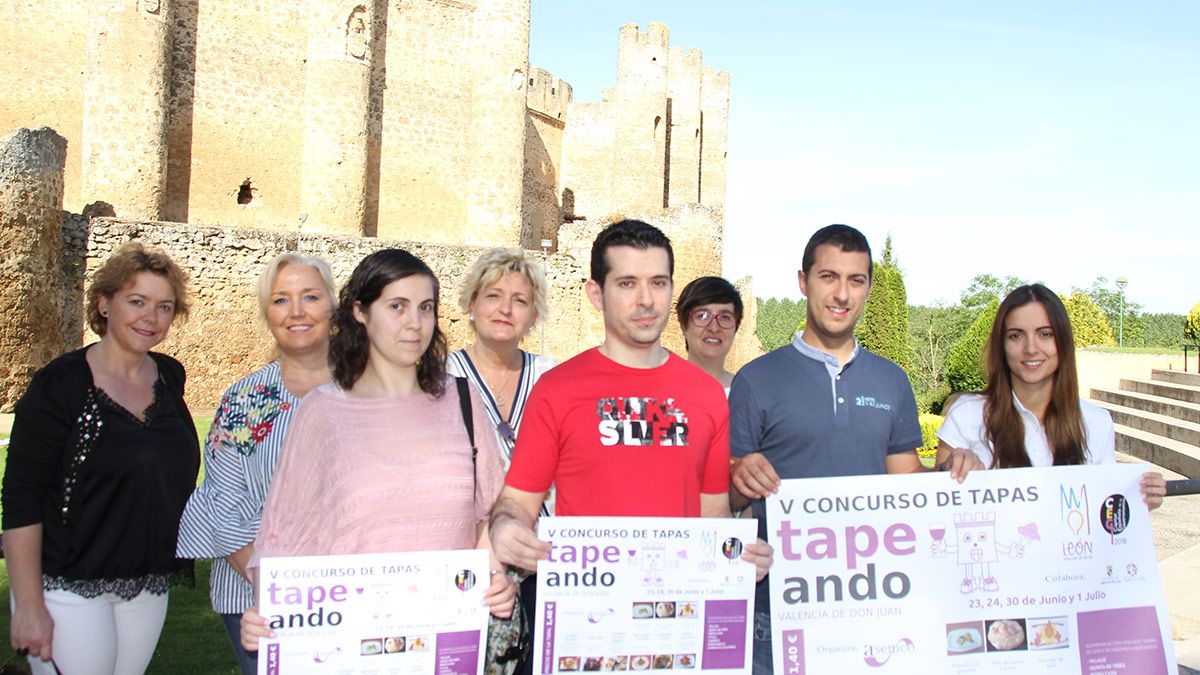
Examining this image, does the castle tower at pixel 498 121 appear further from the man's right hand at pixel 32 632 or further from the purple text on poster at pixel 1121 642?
the purple text on poster at pixel 1121 642

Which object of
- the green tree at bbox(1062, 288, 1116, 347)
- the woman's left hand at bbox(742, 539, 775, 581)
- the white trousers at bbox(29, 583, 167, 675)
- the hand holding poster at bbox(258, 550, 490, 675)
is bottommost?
the white trousers at bbox(29, 583, 167, 675)

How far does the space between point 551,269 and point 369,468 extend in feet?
60.5

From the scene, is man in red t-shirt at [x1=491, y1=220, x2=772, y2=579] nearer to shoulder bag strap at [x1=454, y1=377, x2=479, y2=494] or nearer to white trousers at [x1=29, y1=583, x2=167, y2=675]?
shoulder bag strap at [x1=454, y1=377, x2=479, y2=494]

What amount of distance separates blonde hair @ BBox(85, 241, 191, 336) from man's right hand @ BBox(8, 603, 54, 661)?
1.08 m

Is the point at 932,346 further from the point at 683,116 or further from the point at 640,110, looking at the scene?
the point at 640,110

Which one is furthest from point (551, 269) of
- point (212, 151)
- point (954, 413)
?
point (954, 413)

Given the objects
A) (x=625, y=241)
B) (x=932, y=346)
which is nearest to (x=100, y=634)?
(x=625, y=241)

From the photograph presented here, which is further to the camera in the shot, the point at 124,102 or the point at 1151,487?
the point at 124,102

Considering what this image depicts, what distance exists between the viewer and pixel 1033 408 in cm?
388

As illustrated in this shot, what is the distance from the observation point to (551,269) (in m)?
21.3

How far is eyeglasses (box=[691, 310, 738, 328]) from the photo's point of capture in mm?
5527

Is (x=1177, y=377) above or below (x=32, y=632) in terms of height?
above

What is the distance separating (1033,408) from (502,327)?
7.53 feet

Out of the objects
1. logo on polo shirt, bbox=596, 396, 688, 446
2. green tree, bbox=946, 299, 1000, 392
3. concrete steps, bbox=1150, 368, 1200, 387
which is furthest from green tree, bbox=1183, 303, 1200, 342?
logo on polo shirt, bbox=596, 396, 688, 446
